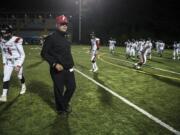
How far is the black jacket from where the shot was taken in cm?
761

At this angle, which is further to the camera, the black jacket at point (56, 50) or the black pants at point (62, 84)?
the black pants at point (62, 84)

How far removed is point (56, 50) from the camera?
766 cm

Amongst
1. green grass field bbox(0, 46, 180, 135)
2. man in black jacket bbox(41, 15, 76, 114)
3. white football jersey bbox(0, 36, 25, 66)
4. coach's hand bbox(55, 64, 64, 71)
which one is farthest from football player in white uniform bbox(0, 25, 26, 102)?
coach's hand bbox(55, 64, 64, 71)

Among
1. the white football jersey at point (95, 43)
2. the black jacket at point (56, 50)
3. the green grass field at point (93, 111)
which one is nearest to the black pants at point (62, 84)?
the black jacket at point (56, 50)

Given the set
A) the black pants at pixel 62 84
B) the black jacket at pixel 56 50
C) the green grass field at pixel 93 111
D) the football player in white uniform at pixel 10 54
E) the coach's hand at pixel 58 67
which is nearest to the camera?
the green grass field at pixel 93 111

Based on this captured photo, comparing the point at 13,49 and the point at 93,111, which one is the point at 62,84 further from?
the point at 13,49

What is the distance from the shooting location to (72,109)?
8.88m

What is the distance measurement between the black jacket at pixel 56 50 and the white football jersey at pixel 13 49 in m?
2.20

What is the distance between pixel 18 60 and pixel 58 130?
355 centimetres

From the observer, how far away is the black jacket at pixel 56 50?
7.61m

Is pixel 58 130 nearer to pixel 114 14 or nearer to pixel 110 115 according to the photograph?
pixel 110 115

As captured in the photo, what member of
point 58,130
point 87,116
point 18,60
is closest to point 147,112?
point 87,116

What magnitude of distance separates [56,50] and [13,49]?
8.57 feet

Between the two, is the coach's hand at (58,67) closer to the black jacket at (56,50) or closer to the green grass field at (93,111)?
the black jacket at (56,50)
